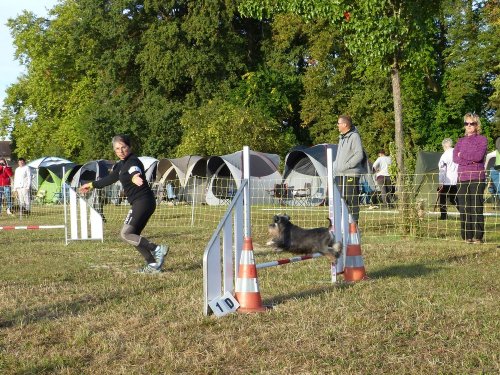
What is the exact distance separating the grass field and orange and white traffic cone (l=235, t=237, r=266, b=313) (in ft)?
0.50

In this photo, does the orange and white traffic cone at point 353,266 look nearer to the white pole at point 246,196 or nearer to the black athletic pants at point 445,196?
the white pole at point 246,196

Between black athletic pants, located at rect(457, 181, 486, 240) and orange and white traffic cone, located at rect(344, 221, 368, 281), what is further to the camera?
black athletic pants, located at rect(457, 181, 486, 240)

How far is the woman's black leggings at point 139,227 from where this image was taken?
305 inches

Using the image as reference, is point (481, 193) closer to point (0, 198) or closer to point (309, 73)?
point (0, 198)

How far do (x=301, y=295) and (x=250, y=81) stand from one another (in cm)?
3032

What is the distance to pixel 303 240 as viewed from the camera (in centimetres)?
740

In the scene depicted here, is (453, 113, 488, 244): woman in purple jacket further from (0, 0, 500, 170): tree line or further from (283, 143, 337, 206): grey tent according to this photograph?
(0, 0, 500, 170): tree line

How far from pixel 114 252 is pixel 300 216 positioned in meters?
7.55

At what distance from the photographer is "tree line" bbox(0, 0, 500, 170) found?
103 ft

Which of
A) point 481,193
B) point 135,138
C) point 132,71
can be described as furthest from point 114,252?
point 132,71

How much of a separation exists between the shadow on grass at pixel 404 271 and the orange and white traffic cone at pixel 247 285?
1884mm

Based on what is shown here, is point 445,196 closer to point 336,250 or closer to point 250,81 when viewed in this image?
point 336,250

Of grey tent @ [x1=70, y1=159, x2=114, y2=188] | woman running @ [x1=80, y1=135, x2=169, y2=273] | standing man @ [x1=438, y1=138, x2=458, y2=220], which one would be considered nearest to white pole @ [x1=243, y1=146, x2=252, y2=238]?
woman running @ [x1=80, y1=135, x2=169, y2=273]

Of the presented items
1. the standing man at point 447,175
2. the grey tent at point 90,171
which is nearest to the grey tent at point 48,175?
the grey tent at point 90,171
